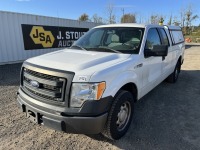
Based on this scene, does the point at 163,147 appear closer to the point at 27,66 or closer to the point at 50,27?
Answer: the point at 27,66

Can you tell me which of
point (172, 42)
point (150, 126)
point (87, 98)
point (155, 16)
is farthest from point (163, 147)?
point (155, 16)

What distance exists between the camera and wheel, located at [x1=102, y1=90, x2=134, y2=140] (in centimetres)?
282

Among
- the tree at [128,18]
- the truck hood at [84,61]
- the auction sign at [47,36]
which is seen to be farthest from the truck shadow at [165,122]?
the tree at [128,18]

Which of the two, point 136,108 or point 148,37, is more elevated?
point 148,37

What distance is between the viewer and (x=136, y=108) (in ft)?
14.7

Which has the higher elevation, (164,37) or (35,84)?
(164,37)

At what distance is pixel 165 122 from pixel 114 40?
1987 mm

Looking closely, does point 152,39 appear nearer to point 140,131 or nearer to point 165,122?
point 165,122

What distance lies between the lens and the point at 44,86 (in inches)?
109

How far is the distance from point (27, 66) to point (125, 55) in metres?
1.68

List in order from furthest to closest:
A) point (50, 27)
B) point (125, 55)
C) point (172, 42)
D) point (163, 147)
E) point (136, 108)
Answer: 1. point (50, 27)
2. point (172, 42)
3. point (136, 108)
4. point (125, 55)
5. point (163, 147)

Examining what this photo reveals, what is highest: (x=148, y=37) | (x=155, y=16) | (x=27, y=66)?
(x=155, y=16)

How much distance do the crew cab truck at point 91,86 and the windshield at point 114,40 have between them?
2cm

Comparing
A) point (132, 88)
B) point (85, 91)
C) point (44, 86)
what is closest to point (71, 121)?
point (85, 91)
